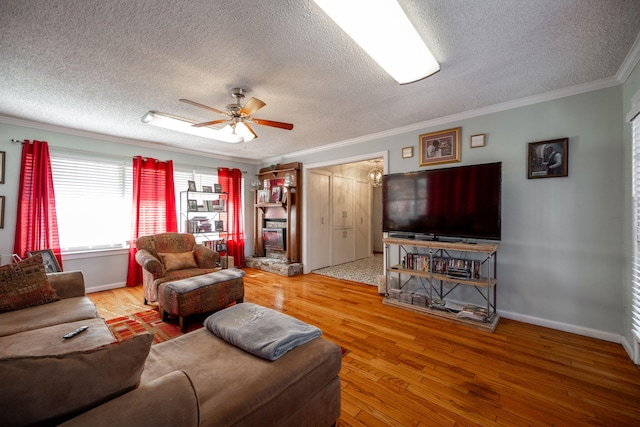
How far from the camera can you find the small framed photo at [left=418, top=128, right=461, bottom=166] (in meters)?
3.32

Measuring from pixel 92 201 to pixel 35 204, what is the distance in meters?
0.64

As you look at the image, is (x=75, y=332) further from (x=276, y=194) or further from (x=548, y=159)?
(x=548, y=159)

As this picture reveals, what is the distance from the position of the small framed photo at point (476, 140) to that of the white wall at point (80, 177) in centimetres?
471

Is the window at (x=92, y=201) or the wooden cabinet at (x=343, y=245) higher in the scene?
the window at (x=92, y=201)

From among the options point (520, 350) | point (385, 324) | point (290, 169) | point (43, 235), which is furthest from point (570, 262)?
point (43, 235)

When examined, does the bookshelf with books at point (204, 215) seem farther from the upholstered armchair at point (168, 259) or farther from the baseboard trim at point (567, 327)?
the baseboard trim at point (567, 327)

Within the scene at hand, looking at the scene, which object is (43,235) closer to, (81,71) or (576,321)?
(81,71)

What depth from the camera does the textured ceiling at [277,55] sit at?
5.25 feet

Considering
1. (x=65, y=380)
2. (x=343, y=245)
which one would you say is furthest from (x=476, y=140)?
(x=65, y=380)

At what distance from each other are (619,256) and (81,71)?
5.14 m

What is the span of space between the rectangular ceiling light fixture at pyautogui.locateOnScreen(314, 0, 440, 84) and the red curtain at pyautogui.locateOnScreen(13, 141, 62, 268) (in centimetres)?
448

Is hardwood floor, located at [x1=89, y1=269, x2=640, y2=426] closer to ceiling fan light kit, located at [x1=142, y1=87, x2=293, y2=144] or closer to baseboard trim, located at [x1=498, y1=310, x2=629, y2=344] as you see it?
baseboard trim, located at [x1=498, y1=310, x2=629, y2=344]

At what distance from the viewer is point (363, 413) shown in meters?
1.63

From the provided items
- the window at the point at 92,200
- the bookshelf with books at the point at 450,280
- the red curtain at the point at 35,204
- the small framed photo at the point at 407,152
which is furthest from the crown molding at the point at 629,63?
the red curtain at the point at 35,204
